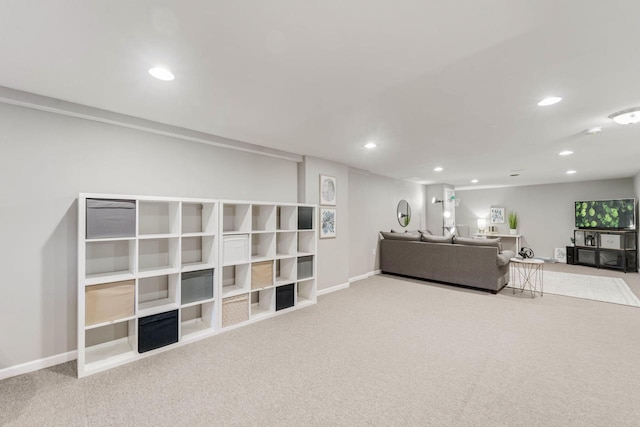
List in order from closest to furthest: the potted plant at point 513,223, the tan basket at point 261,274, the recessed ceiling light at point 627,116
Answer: the recessed ceiling light at point 627,116 < the tan basket at point 261,274 < the potted plant at point 513,223

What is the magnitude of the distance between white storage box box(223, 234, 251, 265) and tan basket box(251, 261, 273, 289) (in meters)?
0.18

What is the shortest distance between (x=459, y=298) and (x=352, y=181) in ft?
9.33

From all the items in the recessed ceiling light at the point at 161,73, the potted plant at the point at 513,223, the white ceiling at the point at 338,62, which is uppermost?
the recessed ceiling light at the point at 161,73

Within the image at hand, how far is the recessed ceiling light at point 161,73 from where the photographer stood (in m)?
1.93

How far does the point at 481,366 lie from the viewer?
2.48 m

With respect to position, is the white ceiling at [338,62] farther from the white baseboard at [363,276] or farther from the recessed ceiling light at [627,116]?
the white baseboard at [363,276]

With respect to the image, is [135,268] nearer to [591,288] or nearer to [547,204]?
[591,288]

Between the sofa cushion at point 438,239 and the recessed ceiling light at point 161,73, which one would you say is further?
the sofa cushion at point 438,239

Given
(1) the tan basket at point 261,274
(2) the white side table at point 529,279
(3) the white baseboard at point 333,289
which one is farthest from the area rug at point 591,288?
(1) the tan basket at point 261,274

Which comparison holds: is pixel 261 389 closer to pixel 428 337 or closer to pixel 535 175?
pixel 428 337

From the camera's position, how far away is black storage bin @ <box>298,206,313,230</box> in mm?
4133

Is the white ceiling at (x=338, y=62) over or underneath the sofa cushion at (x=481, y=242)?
over

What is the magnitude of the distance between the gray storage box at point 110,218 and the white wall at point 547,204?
31.2 ft

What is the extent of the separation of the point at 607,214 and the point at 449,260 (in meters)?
4.89
